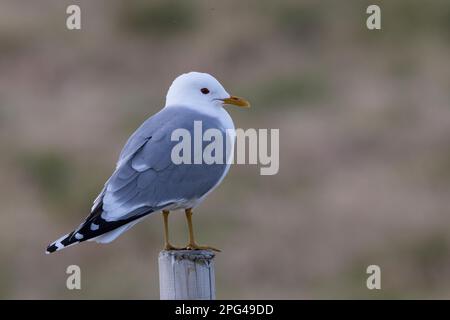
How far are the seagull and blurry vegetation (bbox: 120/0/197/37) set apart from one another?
34.6 feet

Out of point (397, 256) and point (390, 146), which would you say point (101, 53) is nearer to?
point (390, 146)

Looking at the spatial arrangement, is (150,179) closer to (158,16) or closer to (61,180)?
(61,180)

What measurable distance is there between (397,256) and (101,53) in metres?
6.76

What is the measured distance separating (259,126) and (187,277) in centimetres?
708

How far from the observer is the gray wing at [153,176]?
457 cm

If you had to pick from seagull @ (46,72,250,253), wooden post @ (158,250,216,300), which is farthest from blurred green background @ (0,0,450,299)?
wooden post @ (158,250,216,300)

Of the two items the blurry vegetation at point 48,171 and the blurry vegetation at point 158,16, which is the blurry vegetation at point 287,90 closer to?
the blurry vegetation at point 48,171

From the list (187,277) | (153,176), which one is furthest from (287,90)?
(187,277)

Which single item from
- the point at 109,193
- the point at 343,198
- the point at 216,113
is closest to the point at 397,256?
the point at 343,198

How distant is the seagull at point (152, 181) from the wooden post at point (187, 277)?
37cm

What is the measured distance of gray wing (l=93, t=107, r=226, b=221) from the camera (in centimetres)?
457

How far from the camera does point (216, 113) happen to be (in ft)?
16.6

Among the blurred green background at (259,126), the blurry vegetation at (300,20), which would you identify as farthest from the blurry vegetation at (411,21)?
the blurry vegetation at (300,20)

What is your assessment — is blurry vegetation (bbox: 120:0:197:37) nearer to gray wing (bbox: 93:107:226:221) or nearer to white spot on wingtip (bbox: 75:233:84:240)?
gray wing (bbox: 93:107:226:221)
